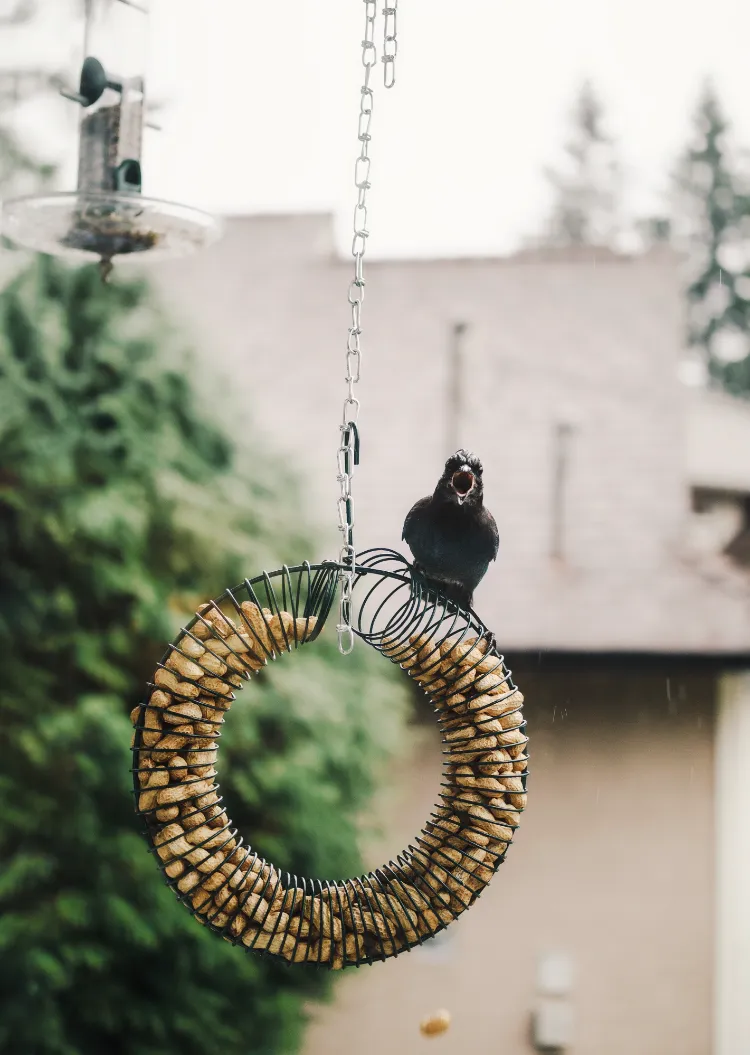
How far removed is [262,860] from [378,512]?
8.08 ft

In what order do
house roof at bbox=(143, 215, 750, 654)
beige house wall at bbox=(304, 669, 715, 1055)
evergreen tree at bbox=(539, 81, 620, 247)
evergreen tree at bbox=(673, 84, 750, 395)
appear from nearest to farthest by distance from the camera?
beige house wall at bbox=(304, 669, 715, 1055) < house roof at bbox=(143, 215, 750, 654) < evergreen tree at bbox=(673, 84, 750, 395) < evergreen tree at bbox=(539, 81, 620, 247)

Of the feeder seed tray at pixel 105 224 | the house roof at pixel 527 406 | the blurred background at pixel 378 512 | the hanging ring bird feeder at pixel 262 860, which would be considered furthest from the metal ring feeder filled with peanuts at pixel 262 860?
the house roof at pixel 527 406

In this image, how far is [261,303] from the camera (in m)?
3.63

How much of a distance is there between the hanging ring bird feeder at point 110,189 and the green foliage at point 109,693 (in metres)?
0.45

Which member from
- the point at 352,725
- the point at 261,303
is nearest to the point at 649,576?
the point at 352,725

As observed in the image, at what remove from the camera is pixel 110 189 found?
1.59m

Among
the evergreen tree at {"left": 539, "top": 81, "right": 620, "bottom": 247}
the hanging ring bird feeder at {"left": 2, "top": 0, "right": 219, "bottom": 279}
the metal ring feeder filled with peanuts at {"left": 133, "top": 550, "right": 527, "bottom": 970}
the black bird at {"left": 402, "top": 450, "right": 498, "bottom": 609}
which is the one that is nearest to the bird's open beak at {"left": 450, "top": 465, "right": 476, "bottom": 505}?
the black bird at {"left": 402, "top": 450, "right": 498, "bottom": 609}

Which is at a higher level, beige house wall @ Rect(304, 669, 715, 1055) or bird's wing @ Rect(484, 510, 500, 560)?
bird's wing @ Rect(484, 510, 500, 560)

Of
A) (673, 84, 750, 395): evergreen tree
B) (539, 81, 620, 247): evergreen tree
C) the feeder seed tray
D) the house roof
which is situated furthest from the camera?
(539, 81, 620, 247): evergreen tree

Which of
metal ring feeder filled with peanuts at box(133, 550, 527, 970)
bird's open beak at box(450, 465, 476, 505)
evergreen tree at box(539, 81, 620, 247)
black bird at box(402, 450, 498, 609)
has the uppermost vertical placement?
evergreen tree at box(539, 81, 620, 247)

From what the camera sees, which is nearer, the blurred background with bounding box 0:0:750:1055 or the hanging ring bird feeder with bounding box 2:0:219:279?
the hanging ring bird feeder with bounding box 2:0:219:279

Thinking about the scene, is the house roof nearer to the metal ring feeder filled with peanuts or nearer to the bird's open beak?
the bird's open beak

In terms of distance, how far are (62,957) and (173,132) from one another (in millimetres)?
2361

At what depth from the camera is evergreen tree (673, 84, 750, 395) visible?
564 centimetres
